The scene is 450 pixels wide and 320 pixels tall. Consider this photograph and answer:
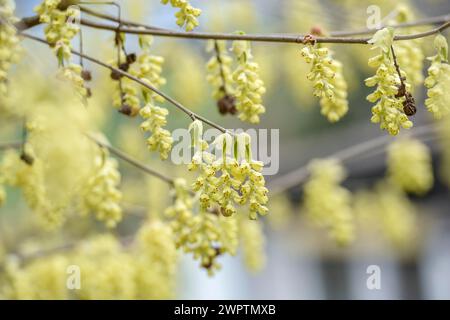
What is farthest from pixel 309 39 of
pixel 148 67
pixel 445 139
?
pixel 445 139

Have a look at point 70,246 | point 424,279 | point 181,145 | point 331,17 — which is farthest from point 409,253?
point 181,145

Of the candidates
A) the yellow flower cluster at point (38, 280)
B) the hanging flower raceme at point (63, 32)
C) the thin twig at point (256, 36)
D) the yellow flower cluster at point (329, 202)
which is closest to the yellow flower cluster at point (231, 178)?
the thin twig at point (256, 36)

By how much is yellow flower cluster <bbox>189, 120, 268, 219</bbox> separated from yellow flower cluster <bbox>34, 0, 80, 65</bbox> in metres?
0.44

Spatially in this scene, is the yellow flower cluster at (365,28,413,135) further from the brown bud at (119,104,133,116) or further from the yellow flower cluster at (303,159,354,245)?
the yellow flower cluster at (303,159,354,245)

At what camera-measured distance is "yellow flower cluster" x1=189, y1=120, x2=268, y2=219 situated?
1.45 meters

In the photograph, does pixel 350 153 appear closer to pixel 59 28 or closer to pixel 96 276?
pixel 96 276

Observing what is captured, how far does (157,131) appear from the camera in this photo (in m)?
1.61

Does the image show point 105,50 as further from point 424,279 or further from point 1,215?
point 424,279

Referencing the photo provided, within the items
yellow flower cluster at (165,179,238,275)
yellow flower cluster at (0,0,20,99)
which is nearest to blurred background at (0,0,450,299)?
yellow flower cluster at (0,0,20,99)

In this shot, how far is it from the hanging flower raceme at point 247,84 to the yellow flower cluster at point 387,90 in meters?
Result: 0.34

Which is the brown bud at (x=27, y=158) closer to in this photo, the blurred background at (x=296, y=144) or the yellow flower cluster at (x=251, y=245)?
the blurred background at (x=296, y=144)

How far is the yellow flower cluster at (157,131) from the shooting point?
1.60 metres

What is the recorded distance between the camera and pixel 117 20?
1.81m
